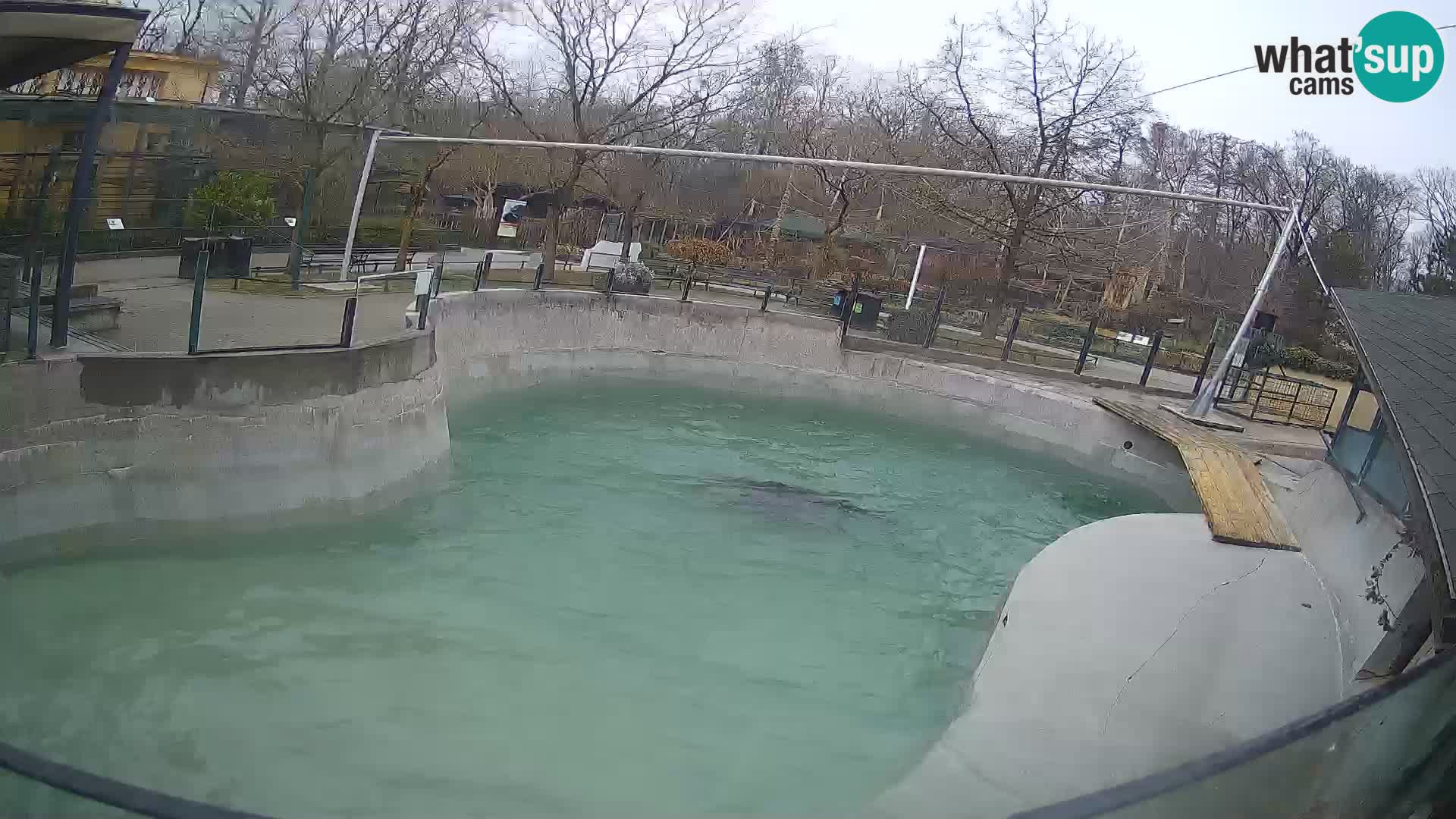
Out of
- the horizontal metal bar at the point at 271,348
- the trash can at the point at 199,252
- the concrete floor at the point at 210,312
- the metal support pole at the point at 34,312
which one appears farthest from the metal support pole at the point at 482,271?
the metal support pole at the point at 34,312

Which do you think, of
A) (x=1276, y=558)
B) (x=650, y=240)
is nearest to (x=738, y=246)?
(x=650, y=240)

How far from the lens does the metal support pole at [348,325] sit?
11719 millimetres

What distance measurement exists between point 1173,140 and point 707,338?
40.7 m

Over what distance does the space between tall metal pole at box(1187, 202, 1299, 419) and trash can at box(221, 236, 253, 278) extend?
15.8m

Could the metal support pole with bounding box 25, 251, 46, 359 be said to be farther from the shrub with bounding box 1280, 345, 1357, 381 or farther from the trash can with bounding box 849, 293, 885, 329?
the shrub with bounding box 1280, 345, 1357, 381

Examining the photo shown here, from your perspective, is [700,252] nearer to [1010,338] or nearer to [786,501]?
[1010,338]

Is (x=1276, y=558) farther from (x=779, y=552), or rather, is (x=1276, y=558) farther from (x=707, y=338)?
(x=707, y=338)

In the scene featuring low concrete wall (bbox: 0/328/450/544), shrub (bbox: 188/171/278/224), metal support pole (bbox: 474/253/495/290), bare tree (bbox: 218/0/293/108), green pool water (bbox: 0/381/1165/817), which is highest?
bare tree (bbox: 218/0/293/108)

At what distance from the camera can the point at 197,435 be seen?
10070 mm

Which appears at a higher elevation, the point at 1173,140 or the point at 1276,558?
the point at 1173,140

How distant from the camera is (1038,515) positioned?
1666 centimetres

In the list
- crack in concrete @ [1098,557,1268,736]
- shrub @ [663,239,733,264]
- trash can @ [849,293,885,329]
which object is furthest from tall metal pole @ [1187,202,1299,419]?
shrub @ [663,239,733,264]

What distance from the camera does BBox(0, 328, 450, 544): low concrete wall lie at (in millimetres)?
8844

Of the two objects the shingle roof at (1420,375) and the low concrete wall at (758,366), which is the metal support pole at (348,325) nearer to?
the low concrete wall at (758,366)
